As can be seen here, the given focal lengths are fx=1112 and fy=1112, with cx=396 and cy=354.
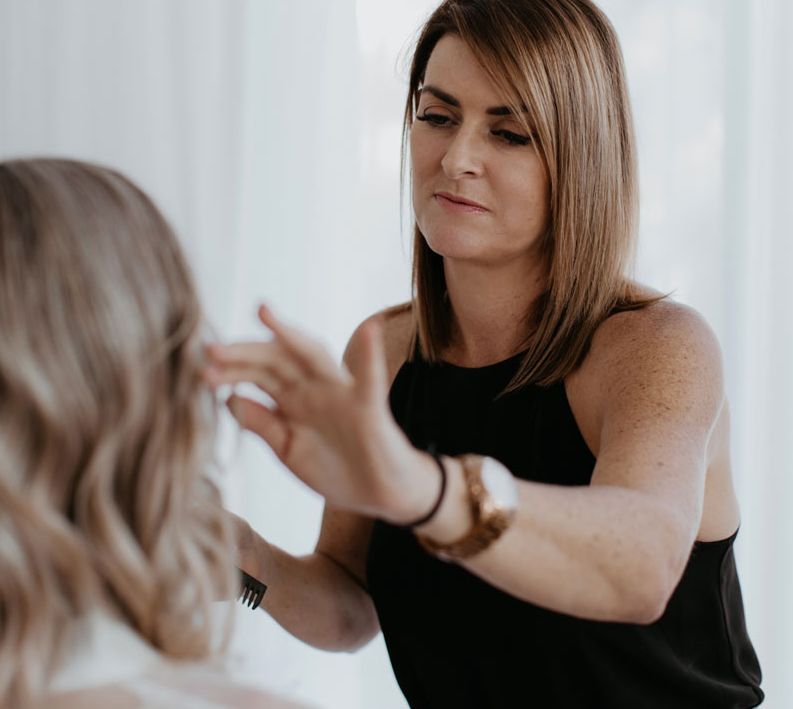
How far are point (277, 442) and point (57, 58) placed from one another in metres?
1.95

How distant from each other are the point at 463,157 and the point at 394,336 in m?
0.42

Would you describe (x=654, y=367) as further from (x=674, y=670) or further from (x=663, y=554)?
(x=674, y=670)

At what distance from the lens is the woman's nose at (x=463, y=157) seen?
1.48m

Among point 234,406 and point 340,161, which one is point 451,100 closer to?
point 234,406

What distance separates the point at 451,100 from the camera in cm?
153

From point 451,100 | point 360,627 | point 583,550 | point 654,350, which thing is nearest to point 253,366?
point 583,550

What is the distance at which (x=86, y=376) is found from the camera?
3.05 feet

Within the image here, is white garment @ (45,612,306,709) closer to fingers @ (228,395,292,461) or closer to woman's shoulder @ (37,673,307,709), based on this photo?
woman's shoulder @ (37,673,307,709)

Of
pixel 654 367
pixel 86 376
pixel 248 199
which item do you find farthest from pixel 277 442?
pixel 248 199

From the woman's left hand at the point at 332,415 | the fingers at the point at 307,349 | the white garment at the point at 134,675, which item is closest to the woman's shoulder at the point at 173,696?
the white garment at the point at 134,675

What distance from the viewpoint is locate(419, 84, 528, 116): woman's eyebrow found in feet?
4.86

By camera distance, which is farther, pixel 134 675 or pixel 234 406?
pixel 234 406

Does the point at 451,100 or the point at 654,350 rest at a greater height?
the point at 451,100

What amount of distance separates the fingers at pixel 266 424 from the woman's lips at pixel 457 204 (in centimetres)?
55
